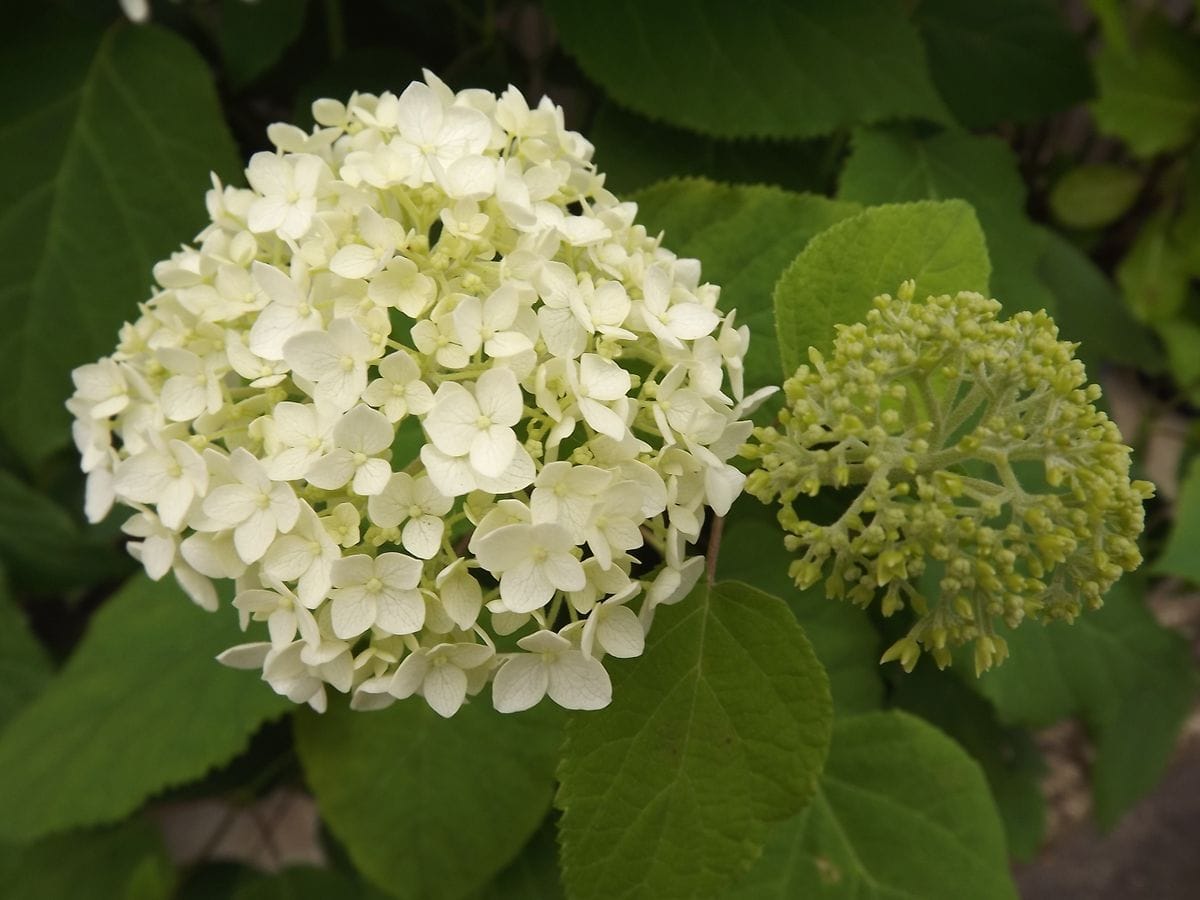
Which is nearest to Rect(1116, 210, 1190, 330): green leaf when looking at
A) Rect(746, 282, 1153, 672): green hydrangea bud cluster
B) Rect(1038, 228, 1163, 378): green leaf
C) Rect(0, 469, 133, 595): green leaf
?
Rect(1038, 228, 1163, 378): green leaf

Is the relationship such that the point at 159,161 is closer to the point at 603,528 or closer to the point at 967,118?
the point at 603,528

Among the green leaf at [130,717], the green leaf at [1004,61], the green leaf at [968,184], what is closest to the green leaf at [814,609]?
the green leaf at [968,184]

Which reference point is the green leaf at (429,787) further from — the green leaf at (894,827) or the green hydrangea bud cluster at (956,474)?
the green hydrangea bud cluster at (956,474)

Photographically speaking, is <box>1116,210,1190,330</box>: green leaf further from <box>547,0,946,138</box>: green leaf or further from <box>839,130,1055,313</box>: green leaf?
<box>547,0,946,138</box>: green leaf

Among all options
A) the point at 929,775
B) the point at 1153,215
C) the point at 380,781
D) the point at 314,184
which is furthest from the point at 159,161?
the point at 1153,215

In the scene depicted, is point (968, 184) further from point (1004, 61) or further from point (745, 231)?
point (745, 231)

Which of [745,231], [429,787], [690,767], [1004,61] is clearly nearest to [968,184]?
[1004,61]

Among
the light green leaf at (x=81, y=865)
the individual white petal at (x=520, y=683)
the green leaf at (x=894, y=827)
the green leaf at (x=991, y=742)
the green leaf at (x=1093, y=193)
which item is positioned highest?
the individual white petal at (x=520, y=683)
